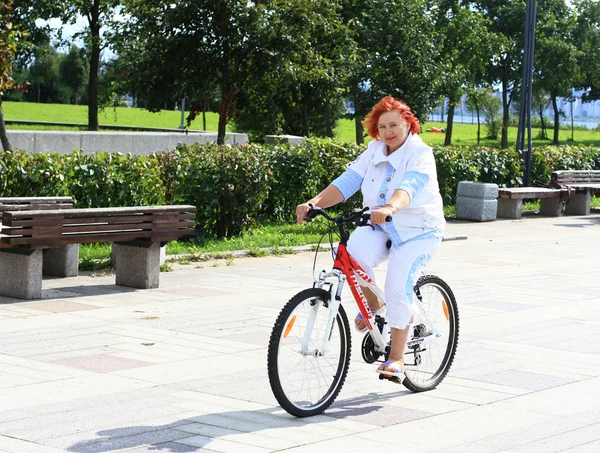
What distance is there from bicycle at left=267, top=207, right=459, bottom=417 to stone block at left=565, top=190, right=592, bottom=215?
15431mm

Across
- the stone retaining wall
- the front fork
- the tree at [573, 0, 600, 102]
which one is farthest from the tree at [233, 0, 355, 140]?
the tree at [573, 0, 600, 102]

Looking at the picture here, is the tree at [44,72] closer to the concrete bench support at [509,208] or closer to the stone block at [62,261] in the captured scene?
the concrete bench support at [509,208]

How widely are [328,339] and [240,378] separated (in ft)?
3.29

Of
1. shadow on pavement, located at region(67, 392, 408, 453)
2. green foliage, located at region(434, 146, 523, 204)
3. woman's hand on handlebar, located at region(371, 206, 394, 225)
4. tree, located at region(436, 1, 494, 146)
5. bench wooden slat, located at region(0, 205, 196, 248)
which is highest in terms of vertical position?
tree, located at region(436, 1, 494, 146)

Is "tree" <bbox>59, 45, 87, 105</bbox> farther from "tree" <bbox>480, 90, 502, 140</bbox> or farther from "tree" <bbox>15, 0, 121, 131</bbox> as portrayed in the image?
"tree" <bbox>15, 0, 121, 131</bbox>

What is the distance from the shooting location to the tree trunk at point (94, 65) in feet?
125

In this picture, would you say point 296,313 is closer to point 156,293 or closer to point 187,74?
point 156,293

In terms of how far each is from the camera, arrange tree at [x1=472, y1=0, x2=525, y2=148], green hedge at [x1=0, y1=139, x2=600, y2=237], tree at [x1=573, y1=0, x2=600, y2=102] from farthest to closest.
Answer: tree at [x1=573, y1=0, x2=600, y2=102]
tree at [x1=472, y1=0, x2=525, y2=148]
green hedge at [x1=0, y1=139, x2=600, y2=237]

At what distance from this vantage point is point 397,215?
5.97 meters

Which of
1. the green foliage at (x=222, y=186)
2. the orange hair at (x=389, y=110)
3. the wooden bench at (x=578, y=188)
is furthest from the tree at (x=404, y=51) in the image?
the orange hair at (x=389, y=110)

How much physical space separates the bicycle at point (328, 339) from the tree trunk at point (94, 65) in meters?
32.4

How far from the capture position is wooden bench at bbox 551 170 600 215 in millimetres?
20844

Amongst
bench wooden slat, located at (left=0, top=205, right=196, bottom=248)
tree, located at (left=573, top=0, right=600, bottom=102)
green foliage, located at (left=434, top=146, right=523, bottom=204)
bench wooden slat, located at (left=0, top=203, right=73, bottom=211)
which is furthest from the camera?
tree, located at (left=573, top=0, right=600, bottom=102)

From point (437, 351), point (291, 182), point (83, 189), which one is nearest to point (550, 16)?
point (291, 182)
